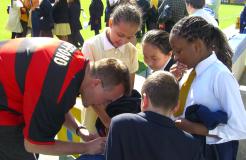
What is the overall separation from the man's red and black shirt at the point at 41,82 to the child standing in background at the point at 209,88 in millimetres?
647

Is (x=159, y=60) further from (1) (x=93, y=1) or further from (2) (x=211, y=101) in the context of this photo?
(1) (x=93, y=1)

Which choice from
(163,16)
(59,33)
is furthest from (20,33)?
(163,16)

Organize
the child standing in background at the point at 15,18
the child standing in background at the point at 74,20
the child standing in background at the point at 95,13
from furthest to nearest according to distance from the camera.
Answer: the child standing in background at the point at 95,13 < the child standing in background at the point at 15,18 < the child standing in background at the point at 74,20

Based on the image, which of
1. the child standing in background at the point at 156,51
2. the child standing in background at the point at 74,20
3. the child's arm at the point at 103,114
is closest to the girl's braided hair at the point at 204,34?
the child standing in background at the point at 156,51

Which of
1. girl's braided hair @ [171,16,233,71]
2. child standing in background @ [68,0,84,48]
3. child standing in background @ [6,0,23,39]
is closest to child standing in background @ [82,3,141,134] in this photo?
girl's braided hair @ [171,16,233,71]

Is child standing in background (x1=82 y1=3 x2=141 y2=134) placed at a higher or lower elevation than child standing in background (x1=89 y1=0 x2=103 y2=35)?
higher

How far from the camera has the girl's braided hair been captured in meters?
2.22

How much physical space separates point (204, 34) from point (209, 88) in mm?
362

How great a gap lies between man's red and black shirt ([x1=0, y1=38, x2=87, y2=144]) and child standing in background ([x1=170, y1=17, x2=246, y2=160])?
65 centimetres

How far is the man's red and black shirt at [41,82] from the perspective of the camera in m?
1.83

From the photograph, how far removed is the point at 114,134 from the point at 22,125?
0.72 meters

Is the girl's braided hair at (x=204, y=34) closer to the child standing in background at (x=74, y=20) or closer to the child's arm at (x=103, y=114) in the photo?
the child's arm at (x=103, y=114)

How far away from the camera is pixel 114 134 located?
1791mm

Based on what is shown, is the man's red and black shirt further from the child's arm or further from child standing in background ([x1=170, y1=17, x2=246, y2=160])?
child standing in background ([x1=170, y1=17, x2=246, y2=160])
